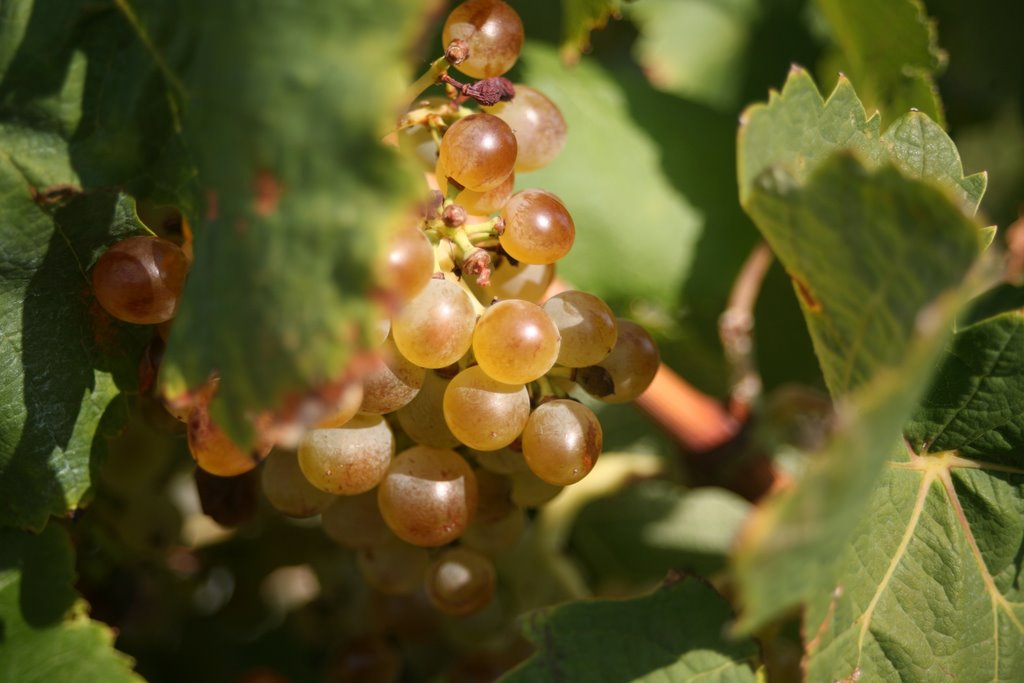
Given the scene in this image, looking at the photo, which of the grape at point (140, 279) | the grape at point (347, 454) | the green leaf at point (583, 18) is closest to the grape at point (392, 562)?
the grape at point (347, 454)

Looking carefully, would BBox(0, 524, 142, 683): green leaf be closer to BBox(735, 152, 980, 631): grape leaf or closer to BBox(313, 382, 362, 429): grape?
BBox(313, 382, 362, 429): grape

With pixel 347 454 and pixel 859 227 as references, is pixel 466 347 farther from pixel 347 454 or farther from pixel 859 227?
pixel 859 227

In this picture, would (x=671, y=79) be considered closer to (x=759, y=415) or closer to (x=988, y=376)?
(x=759, y=415)

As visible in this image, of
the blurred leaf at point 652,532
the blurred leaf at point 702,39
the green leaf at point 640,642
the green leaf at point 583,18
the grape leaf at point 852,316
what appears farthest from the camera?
the blurred leaf at point 702,39

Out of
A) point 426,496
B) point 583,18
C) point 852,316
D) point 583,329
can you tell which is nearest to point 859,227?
point 852,316

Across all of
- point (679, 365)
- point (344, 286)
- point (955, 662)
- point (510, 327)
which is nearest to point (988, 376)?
point (955, 662)

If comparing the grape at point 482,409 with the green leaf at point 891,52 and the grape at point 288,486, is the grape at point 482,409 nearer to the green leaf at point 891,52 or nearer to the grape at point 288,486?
the grape at point 288,486
